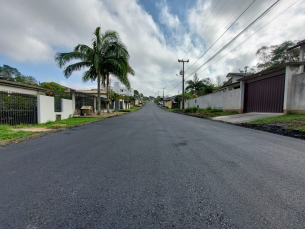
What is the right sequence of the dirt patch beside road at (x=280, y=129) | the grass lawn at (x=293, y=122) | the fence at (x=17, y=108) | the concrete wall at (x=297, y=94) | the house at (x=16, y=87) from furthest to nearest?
the house at (x=16, y=87)
the concrete wall at (x=297, y=94)
the fence at (x=17, y=108)
the grass lawn at (x=293, y=122)
the dirt patch beside road at (x=280, y=129)

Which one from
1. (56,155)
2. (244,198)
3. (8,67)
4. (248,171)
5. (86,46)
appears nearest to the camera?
(244,198)

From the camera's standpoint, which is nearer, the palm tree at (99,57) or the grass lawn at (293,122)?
the grass lawn at (293,122)

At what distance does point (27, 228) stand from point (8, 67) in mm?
55331

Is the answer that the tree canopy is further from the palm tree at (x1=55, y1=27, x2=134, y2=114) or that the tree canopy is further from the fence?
the fence

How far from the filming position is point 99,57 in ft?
44.5

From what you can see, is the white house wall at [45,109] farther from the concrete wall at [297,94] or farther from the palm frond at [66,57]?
the concrete wall at [297,94]

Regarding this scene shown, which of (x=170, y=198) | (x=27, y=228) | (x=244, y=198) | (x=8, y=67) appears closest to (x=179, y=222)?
(x=170, y=198)

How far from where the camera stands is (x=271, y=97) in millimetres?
10750

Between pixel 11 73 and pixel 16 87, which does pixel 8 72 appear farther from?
pixel 16 87

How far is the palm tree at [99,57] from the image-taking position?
12.9 m

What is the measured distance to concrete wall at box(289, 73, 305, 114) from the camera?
8367 mm

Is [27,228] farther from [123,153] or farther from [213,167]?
[213,167]

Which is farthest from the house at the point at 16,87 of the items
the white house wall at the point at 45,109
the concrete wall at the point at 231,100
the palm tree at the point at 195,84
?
the palm tree at the point at 195,84

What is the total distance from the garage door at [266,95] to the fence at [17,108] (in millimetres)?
15245
